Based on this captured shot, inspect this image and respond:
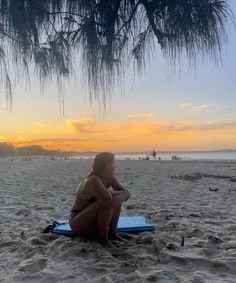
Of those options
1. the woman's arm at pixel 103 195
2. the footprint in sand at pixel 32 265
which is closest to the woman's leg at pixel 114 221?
the woman's arm at pixel 103 195

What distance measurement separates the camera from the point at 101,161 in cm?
329

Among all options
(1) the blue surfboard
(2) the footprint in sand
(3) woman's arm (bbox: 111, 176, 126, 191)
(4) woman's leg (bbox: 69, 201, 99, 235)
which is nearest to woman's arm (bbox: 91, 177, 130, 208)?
(4) woman's leg (bbox: 69, 201, 99, 235)

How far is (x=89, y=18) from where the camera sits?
5.99ft

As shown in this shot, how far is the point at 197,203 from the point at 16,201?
334 centimetres

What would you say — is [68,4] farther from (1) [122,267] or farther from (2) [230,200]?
(2) [230,200]

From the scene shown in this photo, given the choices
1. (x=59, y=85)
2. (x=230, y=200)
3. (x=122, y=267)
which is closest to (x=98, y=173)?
(x=122, y=267)

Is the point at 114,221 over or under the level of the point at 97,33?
under

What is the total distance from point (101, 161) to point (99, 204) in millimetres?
403

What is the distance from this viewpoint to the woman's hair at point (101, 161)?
3.28 metres

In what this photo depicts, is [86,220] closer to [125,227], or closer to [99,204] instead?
[99,204]

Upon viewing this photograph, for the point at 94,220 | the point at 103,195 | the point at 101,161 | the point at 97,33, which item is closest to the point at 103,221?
the point at 94,220

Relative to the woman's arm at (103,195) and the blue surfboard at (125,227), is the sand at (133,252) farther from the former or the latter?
the woman's arm at (103,195)

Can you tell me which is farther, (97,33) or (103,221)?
(103,221)

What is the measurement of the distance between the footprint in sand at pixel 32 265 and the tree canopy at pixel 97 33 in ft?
4.84
